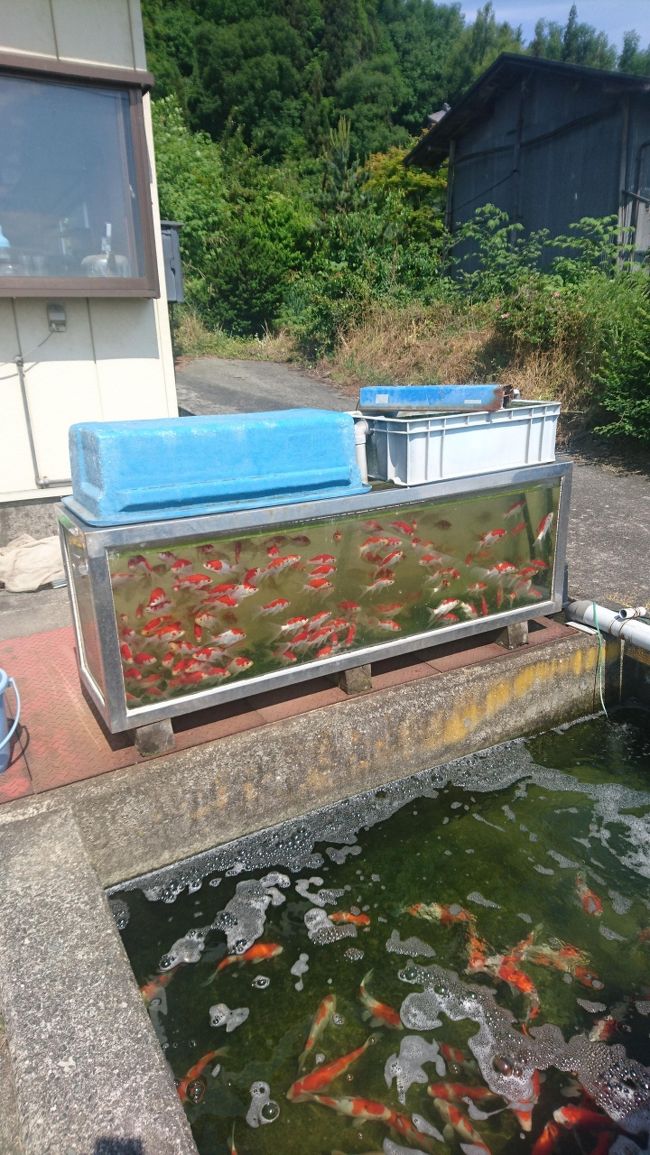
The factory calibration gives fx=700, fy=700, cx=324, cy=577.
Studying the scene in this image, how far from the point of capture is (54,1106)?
1735 millimetres

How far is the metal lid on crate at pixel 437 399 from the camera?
3.46 meters

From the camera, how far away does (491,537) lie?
369 cm

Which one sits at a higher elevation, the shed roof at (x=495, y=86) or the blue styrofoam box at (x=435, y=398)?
the shed roof at (x=495, y=86)

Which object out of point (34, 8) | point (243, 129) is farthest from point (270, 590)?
point (243, 129)

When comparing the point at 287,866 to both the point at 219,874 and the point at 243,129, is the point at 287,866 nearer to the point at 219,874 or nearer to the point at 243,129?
the point at 219,874

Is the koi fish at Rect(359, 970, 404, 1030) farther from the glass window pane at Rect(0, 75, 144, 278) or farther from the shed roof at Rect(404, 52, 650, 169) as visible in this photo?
the shed roof at Rect(404, 52, 650, 169)

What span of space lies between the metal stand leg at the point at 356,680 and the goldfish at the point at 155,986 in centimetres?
145

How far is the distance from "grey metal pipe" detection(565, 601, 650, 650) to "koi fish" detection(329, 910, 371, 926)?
7.24 ft

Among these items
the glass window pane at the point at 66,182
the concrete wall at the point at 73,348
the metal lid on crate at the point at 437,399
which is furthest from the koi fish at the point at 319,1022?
the glass window pane at the point at 66,182

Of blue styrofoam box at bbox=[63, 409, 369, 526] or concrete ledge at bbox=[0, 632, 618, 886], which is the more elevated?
blue styrofoam box at bbox=[63, 409, 369, 526]

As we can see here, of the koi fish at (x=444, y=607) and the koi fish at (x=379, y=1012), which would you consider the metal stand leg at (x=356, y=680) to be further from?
the koi fish at (x=379, y=1012)

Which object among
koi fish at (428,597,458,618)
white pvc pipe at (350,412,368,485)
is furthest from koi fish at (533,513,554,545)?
white pvc pipe at (350,412,368,485)

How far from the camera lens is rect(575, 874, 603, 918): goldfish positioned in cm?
294

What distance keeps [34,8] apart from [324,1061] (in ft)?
20.6
